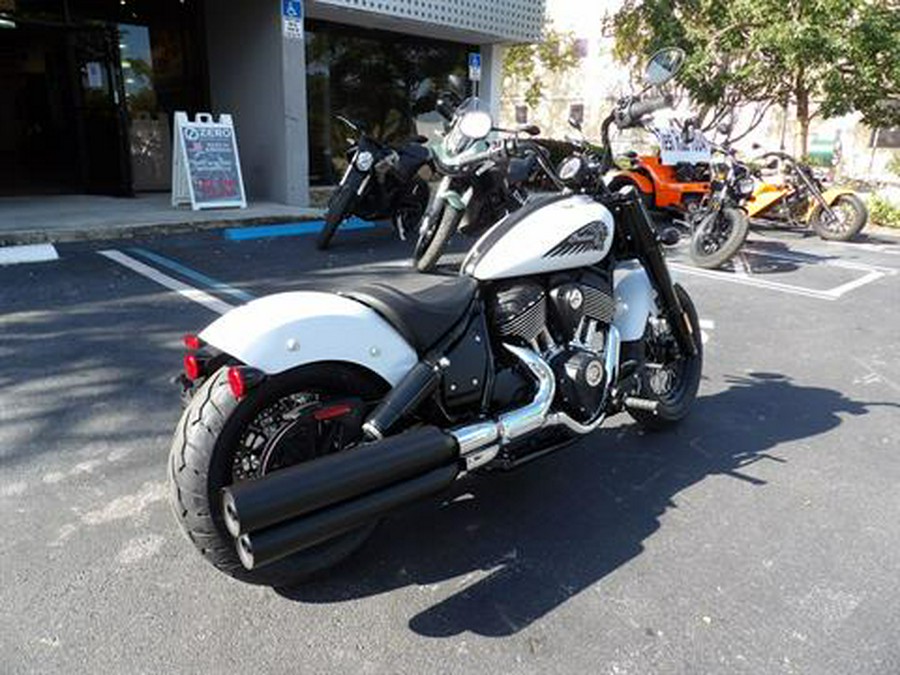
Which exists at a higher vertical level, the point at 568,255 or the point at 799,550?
the point at 568,255

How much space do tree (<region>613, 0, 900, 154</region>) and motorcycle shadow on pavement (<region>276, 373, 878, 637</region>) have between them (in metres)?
10.1

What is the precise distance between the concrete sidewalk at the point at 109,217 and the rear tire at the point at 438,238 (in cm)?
299

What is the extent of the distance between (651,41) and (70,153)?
11.6m

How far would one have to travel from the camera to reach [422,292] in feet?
8.13

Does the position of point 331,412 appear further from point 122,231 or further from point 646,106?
point 122,231

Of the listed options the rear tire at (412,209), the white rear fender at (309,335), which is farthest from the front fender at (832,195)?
the white rear fender at (309,335)

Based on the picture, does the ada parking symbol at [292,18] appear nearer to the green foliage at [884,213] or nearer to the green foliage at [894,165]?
the green foliage at [884,213]

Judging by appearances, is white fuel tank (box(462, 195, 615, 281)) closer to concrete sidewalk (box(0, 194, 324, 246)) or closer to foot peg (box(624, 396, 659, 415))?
foot peg (box(624, 396, 659, 415))

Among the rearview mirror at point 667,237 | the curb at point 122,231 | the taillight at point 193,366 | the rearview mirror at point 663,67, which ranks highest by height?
the rearview mirror at point 663,67

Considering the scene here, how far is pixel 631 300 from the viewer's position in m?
2.99

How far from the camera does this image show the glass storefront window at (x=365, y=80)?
11109 millimetres

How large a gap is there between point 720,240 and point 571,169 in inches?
205

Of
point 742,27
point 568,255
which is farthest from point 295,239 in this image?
point 742,27

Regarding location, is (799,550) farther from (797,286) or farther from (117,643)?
(797,286)
